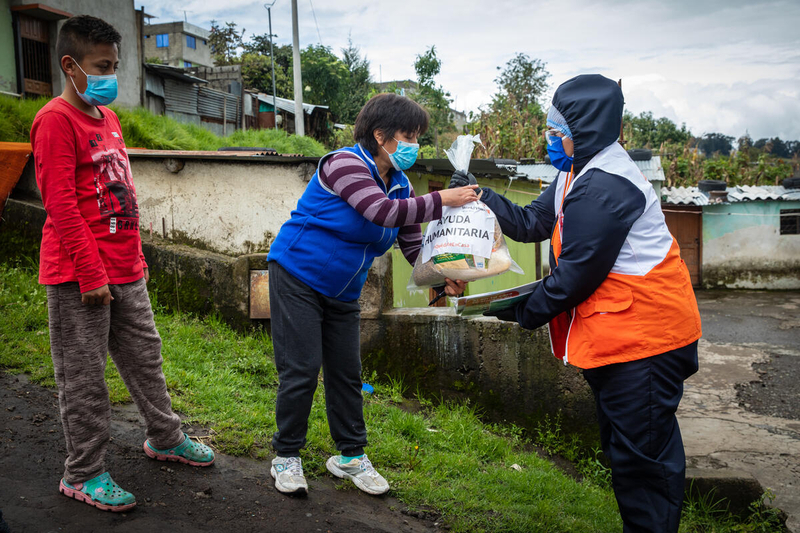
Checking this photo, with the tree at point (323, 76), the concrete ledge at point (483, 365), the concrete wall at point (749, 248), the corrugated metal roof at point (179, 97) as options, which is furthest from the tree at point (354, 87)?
the concrete ledge at point (483, 365)

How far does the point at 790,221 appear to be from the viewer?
1655cm

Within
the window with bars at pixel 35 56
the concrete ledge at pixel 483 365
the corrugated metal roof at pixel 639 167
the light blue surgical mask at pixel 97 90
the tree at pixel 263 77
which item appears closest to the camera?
the light blue surgical mask at pixel 97 90

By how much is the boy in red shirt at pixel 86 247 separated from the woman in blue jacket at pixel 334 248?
0.66m

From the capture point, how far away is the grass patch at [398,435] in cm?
296

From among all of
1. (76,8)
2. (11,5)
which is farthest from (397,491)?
(76,8)

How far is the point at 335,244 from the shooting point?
2.69 meters

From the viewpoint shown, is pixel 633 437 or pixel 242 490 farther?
pixel 242 490

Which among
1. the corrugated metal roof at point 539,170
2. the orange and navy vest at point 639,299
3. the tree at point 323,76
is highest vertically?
the tree at point 323,76

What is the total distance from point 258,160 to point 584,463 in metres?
3.73

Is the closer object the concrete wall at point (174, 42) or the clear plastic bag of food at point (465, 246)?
the clear plastic bag of food at point (465, 246)

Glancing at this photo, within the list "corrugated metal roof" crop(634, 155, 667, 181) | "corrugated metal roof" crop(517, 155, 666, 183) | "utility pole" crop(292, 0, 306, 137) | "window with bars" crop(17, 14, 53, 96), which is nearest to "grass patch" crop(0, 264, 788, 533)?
"corrugated metal roof" crop(517, 155, 666, 183)

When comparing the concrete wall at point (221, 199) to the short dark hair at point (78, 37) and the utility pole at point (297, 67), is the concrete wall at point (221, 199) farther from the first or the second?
the utility pole at point (297, 67)

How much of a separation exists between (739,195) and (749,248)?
1.53 metres

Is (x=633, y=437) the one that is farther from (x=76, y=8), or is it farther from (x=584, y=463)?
(x=76, y=8)
